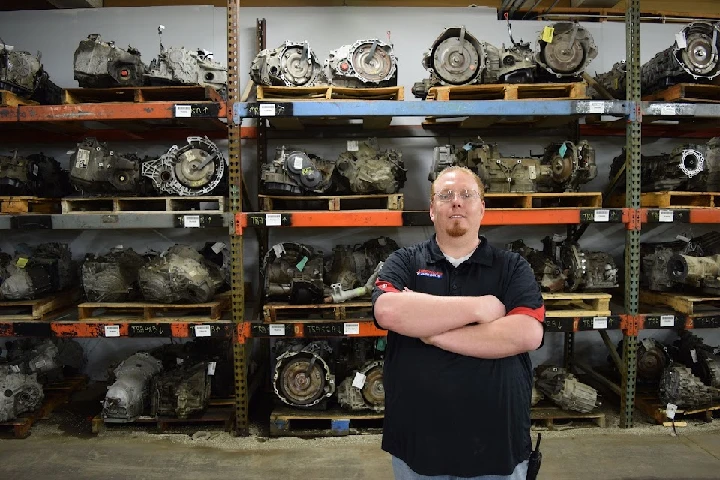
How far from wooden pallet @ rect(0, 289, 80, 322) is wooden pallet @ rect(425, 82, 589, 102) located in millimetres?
3785

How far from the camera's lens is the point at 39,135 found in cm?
523

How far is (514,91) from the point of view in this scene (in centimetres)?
409

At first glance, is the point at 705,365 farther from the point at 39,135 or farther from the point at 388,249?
the point at 39,135

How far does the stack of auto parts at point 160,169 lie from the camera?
4.18 m

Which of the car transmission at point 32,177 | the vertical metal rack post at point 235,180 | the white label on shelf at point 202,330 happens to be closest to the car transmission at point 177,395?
the vertical metal rack post at point 235,180

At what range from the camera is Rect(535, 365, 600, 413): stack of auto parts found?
4309 mm

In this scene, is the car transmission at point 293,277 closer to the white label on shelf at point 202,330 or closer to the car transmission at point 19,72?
the white label on shelf at point 202,330

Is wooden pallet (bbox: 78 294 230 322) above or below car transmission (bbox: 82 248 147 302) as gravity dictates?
below

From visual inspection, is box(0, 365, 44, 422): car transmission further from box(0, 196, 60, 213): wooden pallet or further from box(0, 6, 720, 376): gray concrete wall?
box(0, 196, 60, 213): wooden pallet

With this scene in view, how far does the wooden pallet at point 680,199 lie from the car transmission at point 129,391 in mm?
4742

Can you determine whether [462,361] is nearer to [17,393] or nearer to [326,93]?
[326,93]

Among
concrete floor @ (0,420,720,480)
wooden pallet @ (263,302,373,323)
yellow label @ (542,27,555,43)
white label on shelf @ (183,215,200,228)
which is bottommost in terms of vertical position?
concrete floor @ (0,420,720,480)

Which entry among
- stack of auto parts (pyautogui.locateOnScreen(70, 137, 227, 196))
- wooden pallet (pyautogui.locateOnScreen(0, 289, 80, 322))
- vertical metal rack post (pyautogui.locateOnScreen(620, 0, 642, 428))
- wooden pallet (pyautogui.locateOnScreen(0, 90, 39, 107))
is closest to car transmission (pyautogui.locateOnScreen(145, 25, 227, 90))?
stack of auto parts (pyautogui.locateOnScreen(70, 137, 227, 196))

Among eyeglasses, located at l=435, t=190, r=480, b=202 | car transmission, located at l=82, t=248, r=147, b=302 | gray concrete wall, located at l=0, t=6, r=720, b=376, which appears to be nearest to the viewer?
eyeglasses, located at l=435, t=190, r=480, b=202
